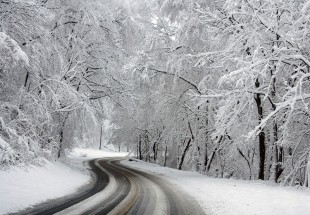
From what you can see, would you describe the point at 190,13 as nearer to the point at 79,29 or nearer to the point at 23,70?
the point at 79,29

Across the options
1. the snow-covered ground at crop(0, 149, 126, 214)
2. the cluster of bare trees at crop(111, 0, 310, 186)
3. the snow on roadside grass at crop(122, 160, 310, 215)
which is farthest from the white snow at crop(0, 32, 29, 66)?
the snow on roadside grass at crop(122, 160, 310, 215)

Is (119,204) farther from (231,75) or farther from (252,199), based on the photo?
(231,75)

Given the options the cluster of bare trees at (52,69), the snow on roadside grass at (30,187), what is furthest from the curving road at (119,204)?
the cluster of bare trees at (52,69)

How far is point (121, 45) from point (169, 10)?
16.3 feet

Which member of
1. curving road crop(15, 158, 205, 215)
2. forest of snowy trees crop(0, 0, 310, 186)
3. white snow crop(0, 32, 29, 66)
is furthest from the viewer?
forest of snowy trees crop(0, 0, 310, 186)

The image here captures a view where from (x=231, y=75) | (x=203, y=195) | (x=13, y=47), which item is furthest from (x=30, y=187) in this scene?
(x=231, y=75)

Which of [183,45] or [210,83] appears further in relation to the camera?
[210,83]

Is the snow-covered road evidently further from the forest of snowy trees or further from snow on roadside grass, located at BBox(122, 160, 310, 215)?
the forest of snowy trees

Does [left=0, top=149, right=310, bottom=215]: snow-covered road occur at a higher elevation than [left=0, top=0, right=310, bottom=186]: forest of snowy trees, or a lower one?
lower

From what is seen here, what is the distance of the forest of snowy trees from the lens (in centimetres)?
1130

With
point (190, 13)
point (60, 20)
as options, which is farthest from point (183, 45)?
point (60, 20)

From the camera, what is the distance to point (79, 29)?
1933cm

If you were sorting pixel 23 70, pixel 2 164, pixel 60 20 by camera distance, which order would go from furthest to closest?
pixel 60 20, pixel 23 70, pixel 2 164

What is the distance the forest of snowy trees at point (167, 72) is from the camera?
11297 mm
